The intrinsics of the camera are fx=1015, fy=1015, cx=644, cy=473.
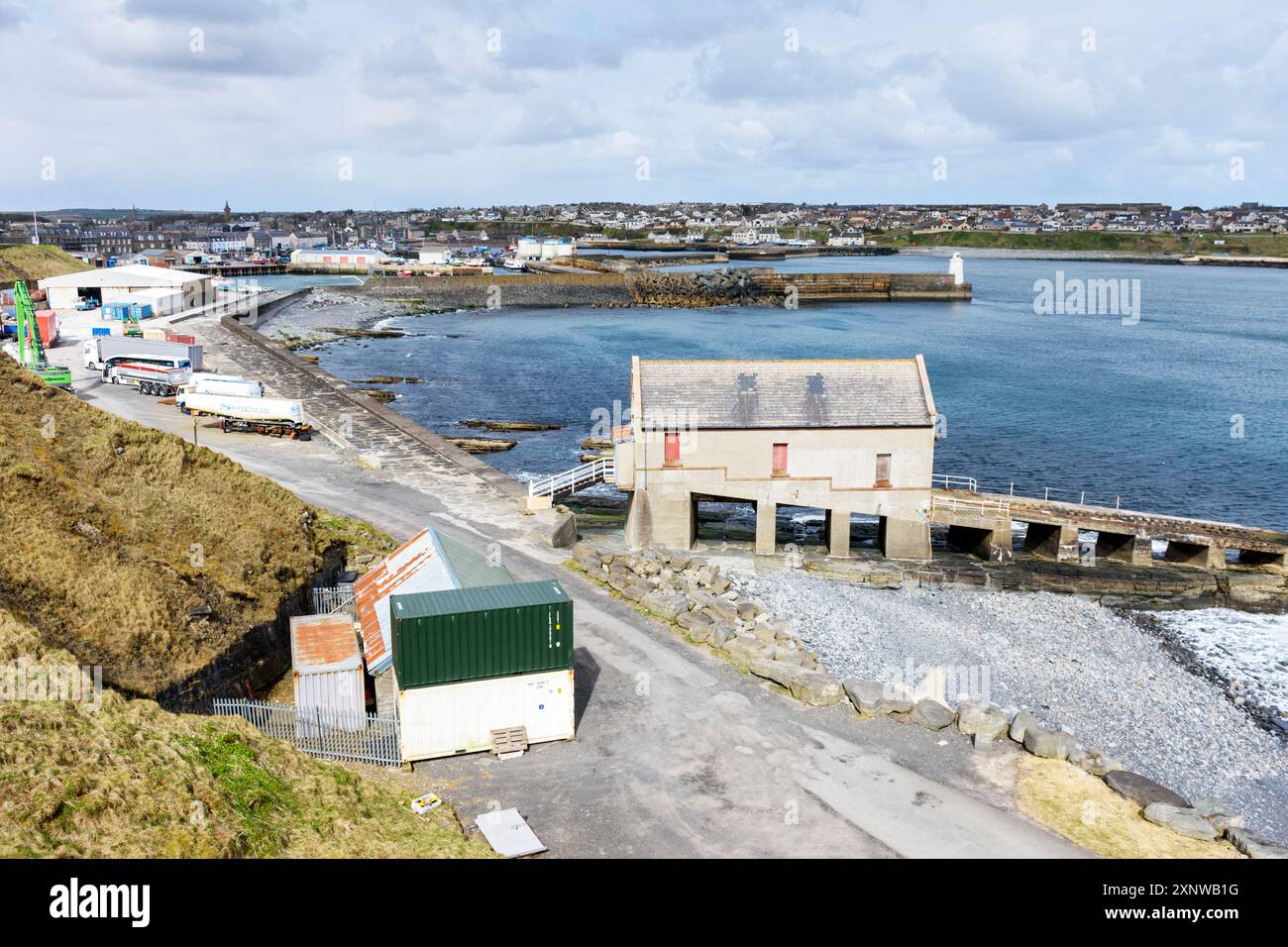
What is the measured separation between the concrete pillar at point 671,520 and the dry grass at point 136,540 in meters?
10.2

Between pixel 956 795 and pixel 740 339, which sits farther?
pixel 740 339

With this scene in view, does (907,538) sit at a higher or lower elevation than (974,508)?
lower

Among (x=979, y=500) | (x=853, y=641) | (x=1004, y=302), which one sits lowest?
(x=853, y=641)

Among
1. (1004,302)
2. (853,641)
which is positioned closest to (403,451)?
(853,641)

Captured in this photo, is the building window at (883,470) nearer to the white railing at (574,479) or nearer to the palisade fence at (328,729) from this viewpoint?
the white railing at (574,479)

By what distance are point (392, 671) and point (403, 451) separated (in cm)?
2643

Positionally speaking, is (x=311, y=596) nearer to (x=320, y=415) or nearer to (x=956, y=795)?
(x=956, y=795)

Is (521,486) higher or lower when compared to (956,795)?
higher

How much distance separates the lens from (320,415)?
179 ft

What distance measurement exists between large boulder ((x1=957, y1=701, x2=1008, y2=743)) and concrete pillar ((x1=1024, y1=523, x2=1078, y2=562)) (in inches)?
818

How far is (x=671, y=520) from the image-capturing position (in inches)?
1496

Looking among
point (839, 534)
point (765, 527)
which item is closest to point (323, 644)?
point (765, 527)

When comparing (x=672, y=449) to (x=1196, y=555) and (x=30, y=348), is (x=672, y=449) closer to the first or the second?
(x=1196, y=555)

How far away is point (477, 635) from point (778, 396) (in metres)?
20.6
